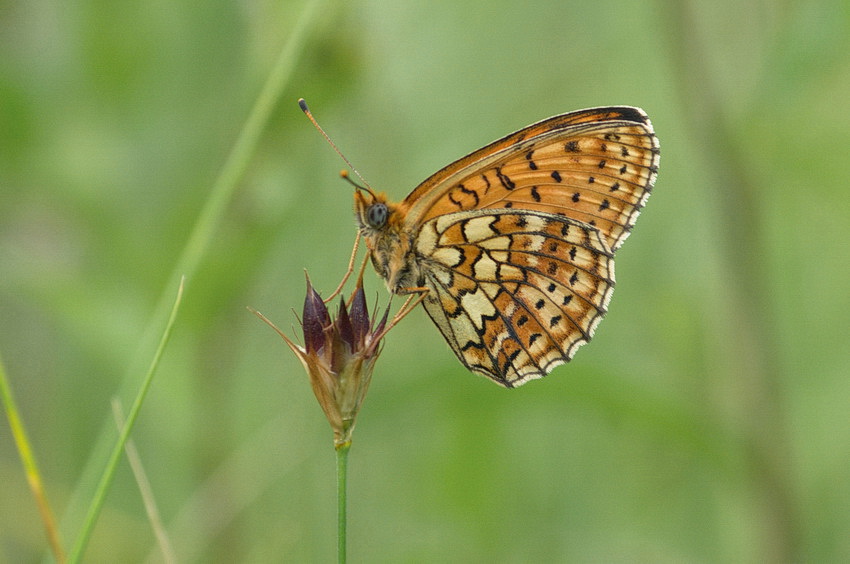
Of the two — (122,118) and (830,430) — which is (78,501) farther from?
(830,430)

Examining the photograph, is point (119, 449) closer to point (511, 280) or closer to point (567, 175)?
point (511, 280)

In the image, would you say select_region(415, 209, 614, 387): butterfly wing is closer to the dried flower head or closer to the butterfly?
the butterfly

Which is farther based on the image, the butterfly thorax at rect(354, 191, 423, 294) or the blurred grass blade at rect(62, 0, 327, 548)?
the butterfly thorax at rect(354, 191, 423, 294)

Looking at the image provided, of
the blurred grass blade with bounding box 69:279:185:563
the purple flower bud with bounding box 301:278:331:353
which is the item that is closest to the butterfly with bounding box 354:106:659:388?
the purple flower bud with bounding box 301:278:331:353

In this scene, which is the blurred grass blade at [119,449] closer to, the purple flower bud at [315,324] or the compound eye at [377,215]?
the purple flower bud at [315,324]

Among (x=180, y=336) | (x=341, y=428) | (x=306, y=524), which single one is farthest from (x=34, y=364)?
(x=341, y=428)
